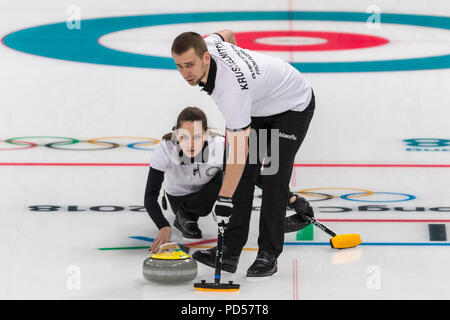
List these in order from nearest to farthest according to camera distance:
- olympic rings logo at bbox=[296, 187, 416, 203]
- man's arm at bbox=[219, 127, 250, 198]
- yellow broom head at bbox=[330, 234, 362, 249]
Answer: man's arm at bbox=[219, 127, 250, 198] → yellow broom head at bbox=[330, 234, 362, 249] → olympic rings logo at bbox=[296, 187, 416, 203]

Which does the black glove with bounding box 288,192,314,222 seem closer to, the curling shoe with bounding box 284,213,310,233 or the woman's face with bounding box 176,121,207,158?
the curling shoe with bounding box 284,213,310,233

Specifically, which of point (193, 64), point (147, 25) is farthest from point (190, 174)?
point (147, 25)

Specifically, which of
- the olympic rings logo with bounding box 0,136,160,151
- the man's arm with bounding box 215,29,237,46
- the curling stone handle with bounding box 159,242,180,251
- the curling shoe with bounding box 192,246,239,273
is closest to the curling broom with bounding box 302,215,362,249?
the curling shoe with bounding box 192,246,239,273

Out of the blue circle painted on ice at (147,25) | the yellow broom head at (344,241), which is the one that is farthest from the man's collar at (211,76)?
the blue circle painted on ice at (147,25)

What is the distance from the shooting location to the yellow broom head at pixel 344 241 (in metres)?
4.80

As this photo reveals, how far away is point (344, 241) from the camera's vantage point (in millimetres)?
4816

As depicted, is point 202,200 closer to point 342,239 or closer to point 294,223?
point 294,223

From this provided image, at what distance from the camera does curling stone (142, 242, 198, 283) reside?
13.6 ft

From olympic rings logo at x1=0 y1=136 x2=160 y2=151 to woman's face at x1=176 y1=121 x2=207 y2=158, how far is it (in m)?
1.99

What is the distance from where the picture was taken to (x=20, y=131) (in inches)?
288

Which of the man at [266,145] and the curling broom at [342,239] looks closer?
the man at [266,145]

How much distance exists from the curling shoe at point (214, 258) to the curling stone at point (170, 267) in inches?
10.7

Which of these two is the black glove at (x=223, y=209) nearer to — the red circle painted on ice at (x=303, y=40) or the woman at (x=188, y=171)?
the woman at (x=188, y=171)
